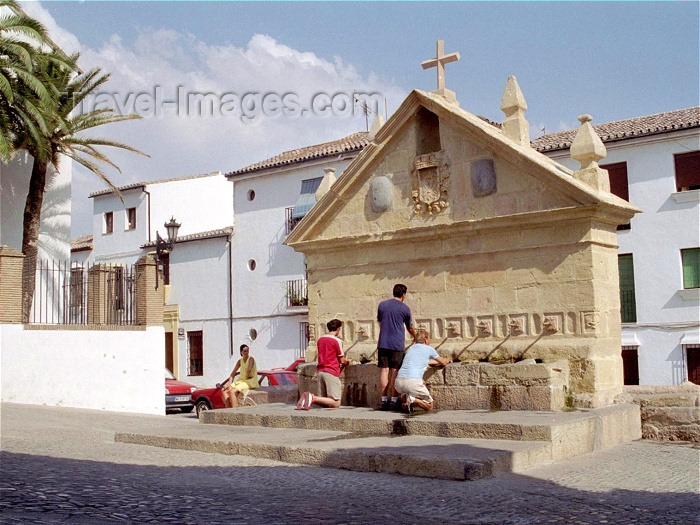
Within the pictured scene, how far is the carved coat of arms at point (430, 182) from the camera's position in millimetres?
11492

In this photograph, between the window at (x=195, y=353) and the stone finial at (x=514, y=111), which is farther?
the window at (x=195, y=353)

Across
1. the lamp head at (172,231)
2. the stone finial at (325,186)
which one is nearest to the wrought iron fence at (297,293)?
the lamp head at (172,231)

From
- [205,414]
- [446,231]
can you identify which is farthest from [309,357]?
[446,231]

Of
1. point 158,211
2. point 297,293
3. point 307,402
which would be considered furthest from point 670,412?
point 158,211

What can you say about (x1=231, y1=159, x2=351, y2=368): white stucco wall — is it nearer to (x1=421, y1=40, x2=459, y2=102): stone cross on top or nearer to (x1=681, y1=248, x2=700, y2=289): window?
(x1=681, y1=248, x2=700, y2=289): window

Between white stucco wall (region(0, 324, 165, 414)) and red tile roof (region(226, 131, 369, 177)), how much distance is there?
14913 mm

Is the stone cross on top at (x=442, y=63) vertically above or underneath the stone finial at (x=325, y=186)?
above

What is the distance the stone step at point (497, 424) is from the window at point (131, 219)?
2978 centimetres

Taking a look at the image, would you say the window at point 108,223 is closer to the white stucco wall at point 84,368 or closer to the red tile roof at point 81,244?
the red tile roof at point 81,244

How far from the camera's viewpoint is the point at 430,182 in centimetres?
1168

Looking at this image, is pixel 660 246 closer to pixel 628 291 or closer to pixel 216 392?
pixel 628 291

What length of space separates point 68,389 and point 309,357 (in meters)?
7.73

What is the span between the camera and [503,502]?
20.5ft

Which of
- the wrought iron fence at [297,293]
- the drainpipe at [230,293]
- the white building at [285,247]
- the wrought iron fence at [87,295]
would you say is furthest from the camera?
the drainpipe at [230,293]
